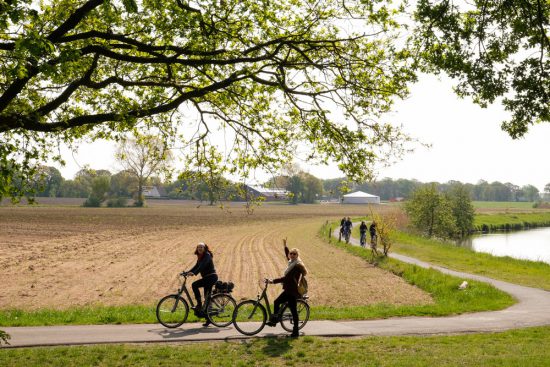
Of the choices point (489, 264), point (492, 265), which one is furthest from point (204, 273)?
point (489, 264)

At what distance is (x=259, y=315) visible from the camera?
38.8 ft

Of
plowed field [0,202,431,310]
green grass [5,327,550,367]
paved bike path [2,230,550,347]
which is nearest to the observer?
green grass [5,327,550,367]

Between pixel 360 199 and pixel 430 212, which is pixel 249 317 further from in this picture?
pixel 360 199

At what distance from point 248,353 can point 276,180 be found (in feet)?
13.8

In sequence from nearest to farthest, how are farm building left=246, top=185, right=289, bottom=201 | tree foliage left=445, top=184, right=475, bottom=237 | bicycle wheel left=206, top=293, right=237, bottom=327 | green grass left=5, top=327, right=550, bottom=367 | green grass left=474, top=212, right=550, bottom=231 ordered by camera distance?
green grass left=5, top=327, right=550, bottom=367
bicycle wheel left=206, top=293, right=237, bottom=327
farm building left=246, top=185, right=289, bottom=201
tree foliage left=445, top=184, right=475, bottom=237
green grass left=474, top=212, right=550, bottom=231

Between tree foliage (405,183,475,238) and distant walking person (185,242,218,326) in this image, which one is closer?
distant walking person (185,242,218,326)

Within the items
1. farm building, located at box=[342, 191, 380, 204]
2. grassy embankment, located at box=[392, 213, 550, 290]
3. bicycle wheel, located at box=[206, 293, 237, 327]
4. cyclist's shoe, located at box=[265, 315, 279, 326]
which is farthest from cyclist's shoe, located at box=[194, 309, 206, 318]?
farm building, located at box=[342, 191, 380, 204]

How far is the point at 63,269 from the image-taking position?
2534 centimetres

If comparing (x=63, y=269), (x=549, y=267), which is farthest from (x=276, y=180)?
(x=549, y=267)

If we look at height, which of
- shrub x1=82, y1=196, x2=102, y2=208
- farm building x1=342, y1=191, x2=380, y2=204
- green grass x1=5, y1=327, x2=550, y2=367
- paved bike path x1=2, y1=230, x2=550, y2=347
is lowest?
paved bike path x1=2, y1=230, x2=550, y2=347

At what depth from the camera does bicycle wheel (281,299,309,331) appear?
1129 cm

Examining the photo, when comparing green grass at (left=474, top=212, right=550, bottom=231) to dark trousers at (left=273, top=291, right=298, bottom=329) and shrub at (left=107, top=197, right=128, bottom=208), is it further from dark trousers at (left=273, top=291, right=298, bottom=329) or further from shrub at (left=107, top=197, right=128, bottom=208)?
dark trousers at (left=273, top=291, right=298, bottom=329)

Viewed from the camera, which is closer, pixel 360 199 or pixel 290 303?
pixel 290 303

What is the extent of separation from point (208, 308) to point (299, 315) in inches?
77.6
